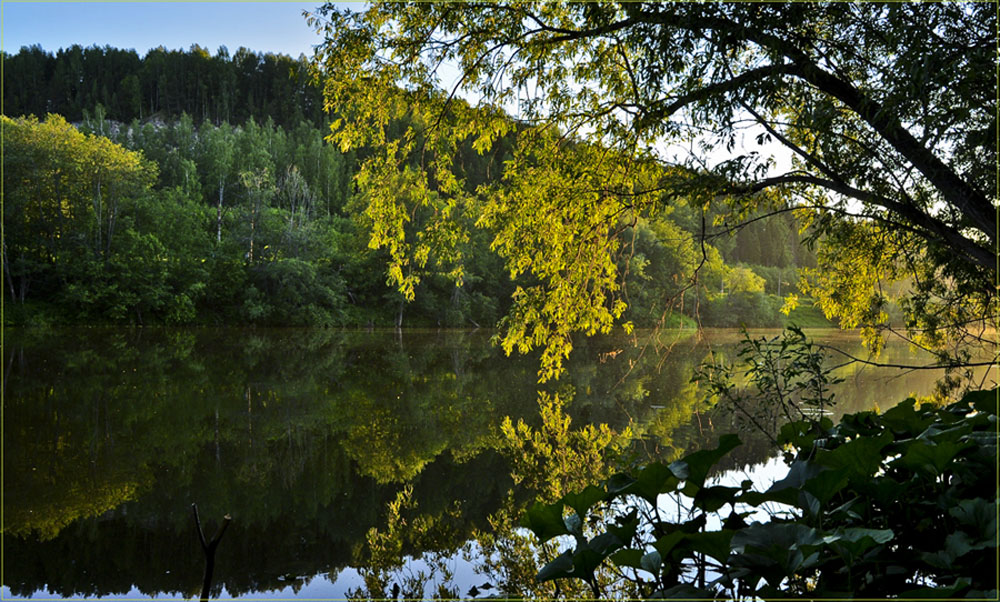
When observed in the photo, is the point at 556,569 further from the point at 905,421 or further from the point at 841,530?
the point at 905,421

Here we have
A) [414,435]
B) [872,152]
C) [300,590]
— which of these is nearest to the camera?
[300,590]

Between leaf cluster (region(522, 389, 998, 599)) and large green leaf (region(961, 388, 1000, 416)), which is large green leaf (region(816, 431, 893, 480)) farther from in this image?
large green leaf (region(961, 388, 1000, 416))

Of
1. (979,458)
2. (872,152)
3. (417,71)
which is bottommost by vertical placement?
(979,458)

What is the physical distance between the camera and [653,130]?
6.66 metres

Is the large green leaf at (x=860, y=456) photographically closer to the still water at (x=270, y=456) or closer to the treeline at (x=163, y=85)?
the still water at (x=270, y=456)

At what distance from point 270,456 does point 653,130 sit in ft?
18.0

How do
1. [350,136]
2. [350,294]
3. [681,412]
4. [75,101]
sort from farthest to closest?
[75,101] < [350,294] < [681,412] < [350,136]

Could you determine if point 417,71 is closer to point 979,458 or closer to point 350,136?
point 350,136

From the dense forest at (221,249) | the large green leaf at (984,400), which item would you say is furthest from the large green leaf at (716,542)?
the dense forest at (221,249)

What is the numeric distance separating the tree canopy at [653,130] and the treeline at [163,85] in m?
73.9

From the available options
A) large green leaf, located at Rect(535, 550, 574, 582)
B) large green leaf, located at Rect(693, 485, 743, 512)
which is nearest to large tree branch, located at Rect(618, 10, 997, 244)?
large green leaf, located at Rect(693, 485, 743, 512)

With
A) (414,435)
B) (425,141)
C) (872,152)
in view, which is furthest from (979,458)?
(414,435)

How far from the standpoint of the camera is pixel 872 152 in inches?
207

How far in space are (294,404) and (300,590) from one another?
764 cm
